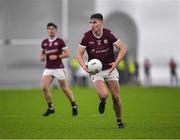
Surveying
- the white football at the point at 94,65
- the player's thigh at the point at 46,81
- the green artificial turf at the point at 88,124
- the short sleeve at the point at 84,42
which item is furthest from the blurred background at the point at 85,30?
the white football at the point at 94,65

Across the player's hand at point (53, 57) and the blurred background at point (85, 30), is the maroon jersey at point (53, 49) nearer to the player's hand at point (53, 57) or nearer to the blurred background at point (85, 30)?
the player's hand at point (53, 57)

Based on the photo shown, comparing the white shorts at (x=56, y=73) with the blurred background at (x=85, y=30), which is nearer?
the white shorts at (x=56, y=73)

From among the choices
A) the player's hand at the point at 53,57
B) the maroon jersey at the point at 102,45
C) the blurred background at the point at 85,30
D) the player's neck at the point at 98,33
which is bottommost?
the blurred background at the point at 85,30

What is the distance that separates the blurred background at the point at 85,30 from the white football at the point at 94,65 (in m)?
27.7

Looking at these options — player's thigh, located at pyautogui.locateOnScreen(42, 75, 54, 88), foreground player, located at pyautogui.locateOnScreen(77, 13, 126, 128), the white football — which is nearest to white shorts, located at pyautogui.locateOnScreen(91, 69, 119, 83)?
foreground player, located at pyautogui.locateOnScreen(77, 13, 126, 128)

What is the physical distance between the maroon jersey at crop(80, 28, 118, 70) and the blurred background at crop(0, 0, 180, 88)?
27.4 meters

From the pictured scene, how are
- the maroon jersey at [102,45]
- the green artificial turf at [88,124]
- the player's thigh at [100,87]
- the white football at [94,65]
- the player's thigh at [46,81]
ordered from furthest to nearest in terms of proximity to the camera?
the player's thigh at [46,81] → the maroon jersey at [102,45] → the player's thigh at [100,87] → the white football at [94,65] → the green artificial turf at [88,124]

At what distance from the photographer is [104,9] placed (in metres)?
45.6

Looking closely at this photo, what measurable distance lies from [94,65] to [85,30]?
29.9m

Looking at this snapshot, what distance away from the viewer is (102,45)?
555 inches

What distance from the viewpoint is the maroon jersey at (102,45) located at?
14.1 m

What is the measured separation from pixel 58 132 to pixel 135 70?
105 feet

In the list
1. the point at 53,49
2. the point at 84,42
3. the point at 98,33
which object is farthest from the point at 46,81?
the point at 98,33

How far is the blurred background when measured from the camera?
1698 inches
